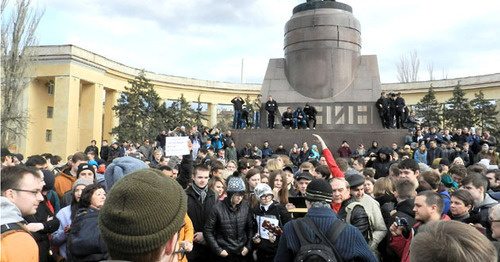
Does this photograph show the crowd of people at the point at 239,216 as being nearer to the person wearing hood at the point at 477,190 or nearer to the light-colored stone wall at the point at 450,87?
the person wearing hood at the point at 477,190

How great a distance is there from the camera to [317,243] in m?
2.61

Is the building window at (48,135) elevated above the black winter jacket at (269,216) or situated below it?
above

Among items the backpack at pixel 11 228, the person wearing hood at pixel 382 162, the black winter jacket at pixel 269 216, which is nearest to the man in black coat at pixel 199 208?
the black winter jacket at pixel 269 216

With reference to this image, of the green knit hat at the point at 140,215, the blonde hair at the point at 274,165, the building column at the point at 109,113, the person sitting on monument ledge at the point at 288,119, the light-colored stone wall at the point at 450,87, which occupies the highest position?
the light-colored stone wall at the point at 450,87

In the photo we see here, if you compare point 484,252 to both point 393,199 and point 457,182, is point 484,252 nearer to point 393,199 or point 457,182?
point 393,199

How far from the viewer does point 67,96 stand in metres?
31.7

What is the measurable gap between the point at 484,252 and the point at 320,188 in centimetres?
147

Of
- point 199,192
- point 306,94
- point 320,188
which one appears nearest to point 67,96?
point 306,94

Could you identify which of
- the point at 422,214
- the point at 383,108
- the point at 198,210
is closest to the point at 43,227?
the point at 198,210

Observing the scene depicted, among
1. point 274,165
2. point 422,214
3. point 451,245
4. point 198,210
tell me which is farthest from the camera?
point 274,165

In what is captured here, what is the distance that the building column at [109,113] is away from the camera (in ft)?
125

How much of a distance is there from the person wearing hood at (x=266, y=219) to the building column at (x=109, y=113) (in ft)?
119

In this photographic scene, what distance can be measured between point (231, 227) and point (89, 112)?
111 ft

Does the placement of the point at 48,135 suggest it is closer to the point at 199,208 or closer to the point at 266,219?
the point at 199,208
